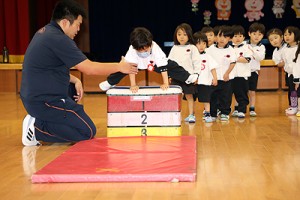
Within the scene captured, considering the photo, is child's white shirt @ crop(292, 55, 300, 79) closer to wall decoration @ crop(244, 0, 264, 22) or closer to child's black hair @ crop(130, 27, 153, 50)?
child's black hair @ crop(130, 27, 153, 50)

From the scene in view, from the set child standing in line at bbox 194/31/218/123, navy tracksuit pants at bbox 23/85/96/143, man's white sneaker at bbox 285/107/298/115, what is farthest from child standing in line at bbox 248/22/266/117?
navy tracksuit pants at bbox 23/85/96/143

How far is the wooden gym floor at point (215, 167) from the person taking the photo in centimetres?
299

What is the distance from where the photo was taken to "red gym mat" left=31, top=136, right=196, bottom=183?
10.6 ft

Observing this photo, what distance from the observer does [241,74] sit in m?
6.34

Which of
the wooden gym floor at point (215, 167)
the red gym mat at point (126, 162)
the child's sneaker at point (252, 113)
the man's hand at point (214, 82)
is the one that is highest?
the man's hand at point (214, 82)

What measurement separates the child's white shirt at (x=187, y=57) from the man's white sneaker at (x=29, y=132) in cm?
191

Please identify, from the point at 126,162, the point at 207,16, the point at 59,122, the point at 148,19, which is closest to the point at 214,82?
the point at 59,122

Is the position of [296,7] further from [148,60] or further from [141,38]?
[141,38]

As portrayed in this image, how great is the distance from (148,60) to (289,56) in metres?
2.15

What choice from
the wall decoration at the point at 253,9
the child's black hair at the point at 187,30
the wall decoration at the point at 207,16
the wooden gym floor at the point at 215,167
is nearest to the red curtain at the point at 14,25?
the wall decoration at the point at 207,16

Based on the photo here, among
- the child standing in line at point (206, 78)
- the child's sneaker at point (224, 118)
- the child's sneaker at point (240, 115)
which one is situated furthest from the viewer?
the child's sneaker at point (240, 115)

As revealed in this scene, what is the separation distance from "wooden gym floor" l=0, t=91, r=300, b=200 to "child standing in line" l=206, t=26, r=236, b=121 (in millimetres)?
207

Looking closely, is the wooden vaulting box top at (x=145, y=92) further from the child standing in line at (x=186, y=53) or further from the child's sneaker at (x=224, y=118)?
the child's sneaker at (x=224, y=118)

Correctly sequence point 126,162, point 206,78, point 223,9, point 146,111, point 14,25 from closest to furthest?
point 126,162 < point 146,111 < point 206,78 < point 14,25 < point 223,9
